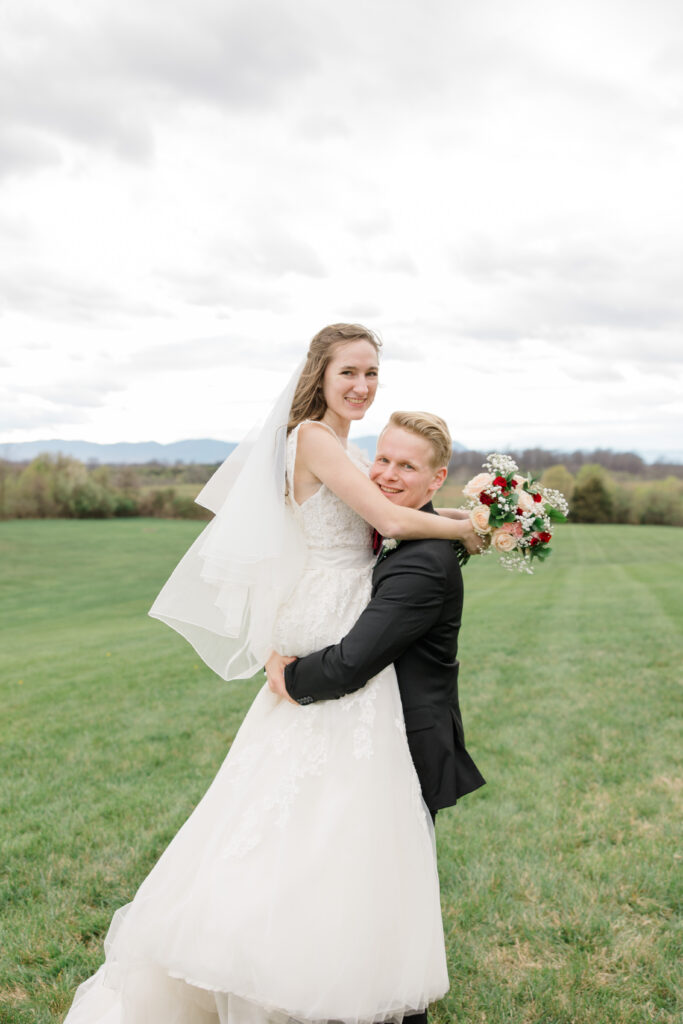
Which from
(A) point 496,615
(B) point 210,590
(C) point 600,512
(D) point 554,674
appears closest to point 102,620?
(A) point 496,615

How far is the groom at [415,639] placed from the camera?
3068 millimetres

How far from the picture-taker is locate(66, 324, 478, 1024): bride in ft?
9.61

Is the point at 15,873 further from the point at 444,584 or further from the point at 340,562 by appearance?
the point at 444,584

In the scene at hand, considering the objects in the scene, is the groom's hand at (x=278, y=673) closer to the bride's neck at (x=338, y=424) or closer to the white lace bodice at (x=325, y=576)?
the white lace bodice at (x=325, y=576)

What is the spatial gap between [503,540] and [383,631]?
701mm

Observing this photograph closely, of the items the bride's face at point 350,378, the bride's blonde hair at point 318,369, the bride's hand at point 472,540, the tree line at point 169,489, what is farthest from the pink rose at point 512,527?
the tree line at point 169,489

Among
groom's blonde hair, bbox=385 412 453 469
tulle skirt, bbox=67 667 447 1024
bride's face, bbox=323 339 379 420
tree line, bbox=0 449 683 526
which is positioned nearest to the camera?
tulle skirt, bbox=67 667 447 1024

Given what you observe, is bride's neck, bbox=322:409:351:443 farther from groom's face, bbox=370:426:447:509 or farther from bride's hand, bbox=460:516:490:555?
bride's hand, bbox=460:516:490:555

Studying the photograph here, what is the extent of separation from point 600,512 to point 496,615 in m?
54.0

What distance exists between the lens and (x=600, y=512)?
224 ft

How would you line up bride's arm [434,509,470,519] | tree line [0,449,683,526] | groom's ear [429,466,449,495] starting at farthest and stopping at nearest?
tree line [0,449,683,526]
bride's arm [434,509,470,519]
groom's ear [429,466,449,495]

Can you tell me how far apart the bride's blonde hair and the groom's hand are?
3.59 feet

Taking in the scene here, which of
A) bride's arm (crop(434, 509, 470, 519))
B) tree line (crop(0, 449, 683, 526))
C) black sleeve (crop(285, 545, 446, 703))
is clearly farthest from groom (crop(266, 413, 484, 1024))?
tree line (crop(0, 449, 683, 526))

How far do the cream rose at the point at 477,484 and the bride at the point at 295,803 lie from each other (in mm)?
188
